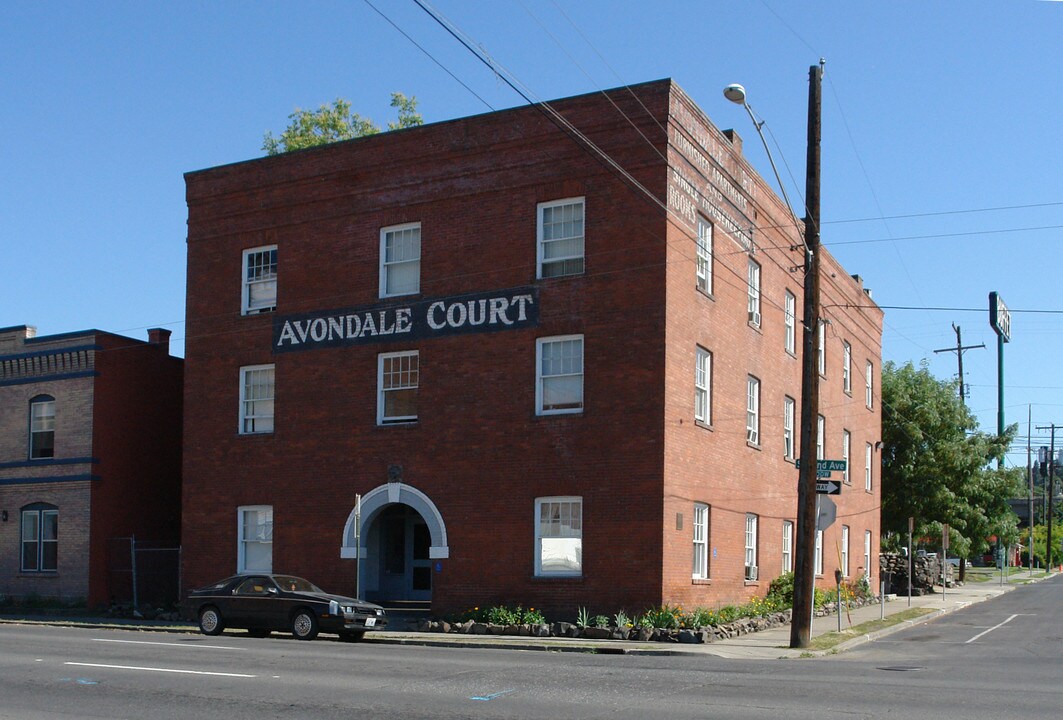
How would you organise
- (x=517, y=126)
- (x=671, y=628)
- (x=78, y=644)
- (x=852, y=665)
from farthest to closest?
(x=517, y=126), (x=671, y=628), (x=78, y=644), (x=852, y=665)

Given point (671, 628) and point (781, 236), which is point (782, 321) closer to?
point (781, 236)

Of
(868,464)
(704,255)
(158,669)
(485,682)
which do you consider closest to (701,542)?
(704,255)

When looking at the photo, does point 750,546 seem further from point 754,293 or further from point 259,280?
point 259,280

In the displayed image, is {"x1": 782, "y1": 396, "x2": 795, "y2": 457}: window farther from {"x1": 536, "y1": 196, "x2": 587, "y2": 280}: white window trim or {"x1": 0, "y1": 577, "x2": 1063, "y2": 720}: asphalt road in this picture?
{"x1": 0, "y1": 577, "x2": 1063, "y2": 720}: asphalt road

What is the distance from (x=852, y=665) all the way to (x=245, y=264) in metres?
18.8

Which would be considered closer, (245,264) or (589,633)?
(589,633)

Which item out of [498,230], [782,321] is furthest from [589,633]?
[782,321]

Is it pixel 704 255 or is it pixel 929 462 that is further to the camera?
pixel 929 462

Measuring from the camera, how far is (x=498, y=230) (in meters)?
26.9

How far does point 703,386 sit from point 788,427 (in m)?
7.79

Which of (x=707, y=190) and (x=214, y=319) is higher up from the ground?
(x=707, y=190)

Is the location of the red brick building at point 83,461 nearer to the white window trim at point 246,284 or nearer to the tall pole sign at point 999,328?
the white window trim at point 246,284

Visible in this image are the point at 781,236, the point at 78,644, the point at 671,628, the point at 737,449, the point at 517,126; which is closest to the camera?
the point at 78,644

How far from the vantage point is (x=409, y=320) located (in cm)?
2781
